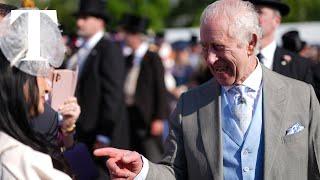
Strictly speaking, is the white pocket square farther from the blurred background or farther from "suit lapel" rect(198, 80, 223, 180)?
the blurred background

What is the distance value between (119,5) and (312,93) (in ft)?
141

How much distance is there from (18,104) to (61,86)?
1397mm

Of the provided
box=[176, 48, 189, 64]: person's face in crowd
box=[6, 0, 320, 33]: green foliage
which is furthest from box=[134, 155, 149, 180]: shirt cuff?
box=[6, 0, 320, 33]: green foliage

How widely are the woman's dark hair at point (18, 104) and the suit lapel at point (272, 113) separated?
3.69 ft

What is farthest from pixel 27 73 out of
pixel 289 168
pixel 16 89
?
pixel 289 168

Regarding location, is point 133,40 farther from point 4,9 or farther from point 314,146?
point 314,146

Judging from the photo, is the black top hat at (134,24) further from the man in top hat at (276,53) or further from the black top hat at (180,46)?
the black top hat at (180,46)

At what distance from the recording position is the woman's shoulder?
310 cm

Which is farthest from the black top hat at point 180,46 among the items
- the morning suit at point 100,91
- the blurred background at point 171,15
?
the morning suit at point 100,91

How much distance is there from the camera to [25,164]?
3.11 metres

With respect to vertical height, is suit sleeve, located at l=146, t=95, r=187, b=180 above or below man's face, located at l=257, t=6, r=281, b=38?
below

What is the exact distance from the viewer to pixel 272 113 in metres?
4.02

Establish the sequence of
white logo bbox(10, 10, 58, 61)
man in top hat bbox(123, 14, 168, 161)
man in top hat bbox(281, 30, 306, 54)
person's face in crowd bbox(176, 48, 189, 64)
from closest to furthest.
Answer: white logo bbox(10, 10, 58, 61) < man in top hat bbox(281, 30, 306, 54) < man in top hat bbox(123, 14, 168, 161) < person's face in crowd bbox(176, 48, 189, 64)

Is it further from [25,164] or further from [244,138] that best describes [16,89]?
[244,138]
